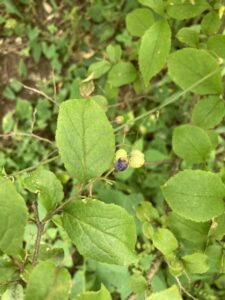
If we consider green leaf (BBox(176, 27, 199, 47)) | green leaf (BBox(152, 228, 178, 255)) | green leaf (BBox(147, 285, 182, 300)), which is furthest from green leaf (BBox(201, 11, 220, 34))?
green leaf (BBox(147, 285, 182, 300))

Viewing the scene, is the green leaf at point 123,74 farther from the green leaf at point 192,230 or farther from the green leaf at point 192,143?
the green leaf at point 192,230

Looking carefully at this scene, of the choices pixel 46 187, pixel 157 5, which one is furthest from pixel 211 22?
pixel 46 187

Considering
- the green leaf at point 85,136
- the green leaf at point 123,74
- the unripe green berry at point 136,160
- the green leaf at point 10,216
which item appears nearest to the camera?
the green leaf at point 10,216

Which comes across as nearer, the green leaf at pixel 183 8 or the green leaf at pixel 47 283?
the green leaf at pixel 47 283

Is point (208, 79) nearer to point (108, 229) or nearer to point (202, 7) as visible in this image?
point (202, 7)

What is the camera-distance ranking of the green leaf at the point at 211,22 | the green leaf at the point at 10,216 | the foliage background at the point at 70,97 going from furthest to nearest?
the foliage background at the point at 70,97
the green leaf at the point at 211,22
the green leaf at the point at 10,216

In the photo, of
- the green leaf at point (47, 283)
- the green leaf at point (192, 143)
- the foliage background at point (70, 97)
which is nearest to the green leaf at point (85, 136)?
the green leaf at point (47, 283)
